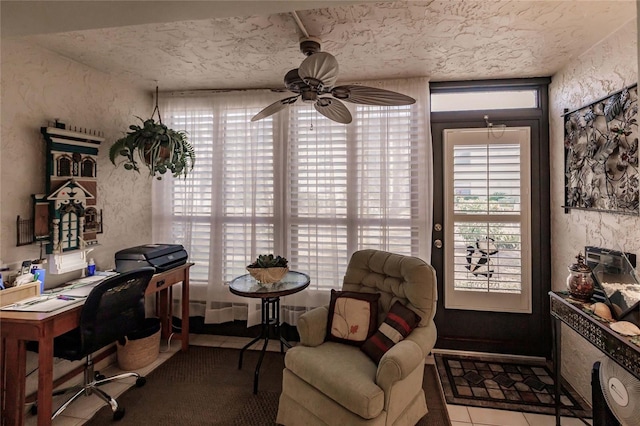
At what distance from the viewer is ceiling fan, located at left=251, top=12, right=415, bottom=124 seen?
5.37 ft

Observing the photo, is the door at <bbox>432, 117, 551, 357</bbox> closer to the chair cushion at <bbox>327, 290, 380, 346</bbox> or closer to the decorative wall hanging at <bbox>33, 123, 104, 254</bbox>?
the chair cushion at <bbox>327, 290, 380, 346</bbox>

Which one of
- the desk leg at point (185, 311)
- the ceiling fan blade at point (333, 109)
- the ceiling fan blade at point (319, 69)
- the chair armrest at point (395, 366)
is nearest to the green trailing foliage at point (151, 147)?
the desk leg at point (185, 311)

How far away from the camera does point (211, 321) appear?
3.17 metres

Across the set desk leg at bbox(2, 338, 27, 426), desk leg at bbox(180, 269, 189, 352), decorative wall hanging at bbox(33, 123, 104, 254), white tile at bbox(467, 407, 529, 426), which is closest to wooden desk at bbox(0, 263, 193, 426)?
desk leg at bbox(2, 338, 27, 426)

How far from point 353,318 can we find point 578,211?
1918mm

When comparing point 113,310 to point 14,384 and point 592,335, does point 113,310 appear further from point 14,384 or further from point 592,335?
point 592,335

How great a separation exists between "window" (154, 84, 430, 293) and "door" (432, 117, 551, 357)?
1.10 ft

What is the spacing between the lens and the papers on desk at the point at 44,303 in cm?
185

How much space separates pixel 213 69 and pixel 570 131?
2970 millimetres

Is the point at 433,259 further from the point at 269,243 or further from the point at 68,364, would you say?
the point at 68,364

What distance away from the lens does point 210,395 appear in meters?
2.33

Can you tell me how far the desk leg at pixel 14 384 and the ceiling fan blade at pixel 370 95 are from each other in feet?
7.73

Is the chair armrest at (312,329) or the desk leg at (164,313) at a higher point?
the chair armrest at (312,329)

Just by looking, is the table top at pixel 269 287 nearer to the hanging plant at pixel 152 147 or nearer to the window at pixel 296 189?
the window at pixel 296 189
